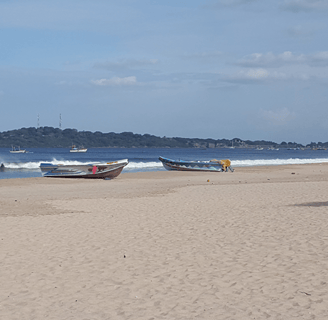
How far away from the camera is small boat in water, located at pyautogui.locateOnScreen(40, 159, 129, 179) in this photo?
94.0 ft

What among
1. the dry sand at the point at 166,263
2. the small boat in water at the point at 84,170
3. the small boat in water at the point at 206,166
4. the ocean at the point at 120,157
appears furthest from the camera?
the ocean at the point at 120,157

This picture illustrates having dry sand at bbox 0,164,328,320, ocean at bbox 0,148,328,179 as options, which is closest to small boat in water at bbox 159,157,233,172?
ocean at bbox 0,148,328,179

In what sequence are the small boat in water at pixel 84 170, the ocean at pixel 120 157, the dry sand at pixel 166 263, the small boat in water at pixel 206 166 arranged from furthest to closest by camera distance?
the ocean at pixel 120 157 < the small boat in water at pixel 206 166 < the small boat in water at pixel 84 170 < the dry sand at pixel 166 263

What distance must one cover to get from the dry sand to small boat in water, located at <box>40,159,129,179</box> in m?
15.4

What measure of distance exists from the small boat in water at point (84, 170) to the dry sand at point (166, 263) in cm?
1544

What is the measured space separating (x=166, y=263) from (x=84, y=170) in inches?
878

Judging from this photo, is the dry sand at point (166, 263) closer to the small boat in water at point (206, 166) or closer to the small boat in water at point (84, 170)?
the small boat in water at point (84, 170)

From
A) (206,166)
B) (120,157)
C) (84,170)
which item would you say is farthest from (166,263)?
(120,157)

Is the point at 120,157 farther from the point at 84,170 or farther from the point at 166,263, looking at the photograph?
the point at 166,263

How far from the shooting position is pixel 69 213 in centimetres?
1262

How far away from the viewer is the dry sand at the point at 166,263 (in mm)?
5176

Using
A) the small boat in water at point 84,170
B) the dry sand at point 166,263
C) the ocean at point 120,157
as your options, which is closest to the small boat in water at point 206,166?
the ocean at point 120,157

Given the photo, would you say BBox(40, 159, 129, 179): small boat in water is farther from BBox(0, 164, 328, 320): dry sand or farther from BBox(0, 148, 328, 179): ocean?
BBox(0, 164, 328, 320): dry sand

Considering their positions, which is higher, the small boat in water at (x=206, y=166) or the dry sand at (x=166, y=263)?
the small boat in water at (x=206, y=166)
